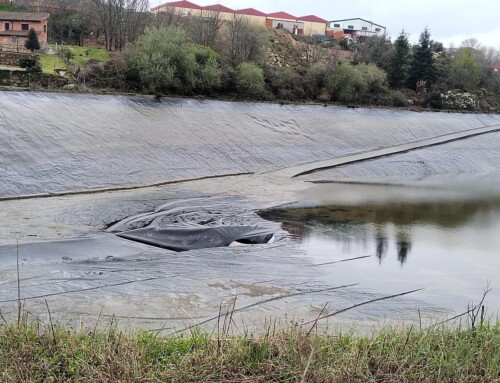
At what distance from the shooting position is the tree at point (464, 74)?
41.3 m

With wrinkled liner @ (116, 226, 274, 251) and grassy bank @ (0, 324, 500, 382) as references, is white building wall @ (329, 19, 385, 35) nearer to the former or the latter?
wrinkled liner @ (116, 226, 274, 251)

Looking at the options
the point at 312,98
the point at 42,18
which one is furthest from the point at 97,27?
the point at 312,98

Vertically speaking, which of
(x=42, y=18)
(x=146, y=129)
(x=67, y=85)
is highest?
(x=42, y=18)

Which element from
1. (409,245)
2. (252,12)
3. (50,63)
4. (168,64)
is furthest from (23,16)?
(252,12)

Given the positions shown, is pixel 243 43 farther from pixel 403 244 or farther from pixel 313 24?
pixel 313 24

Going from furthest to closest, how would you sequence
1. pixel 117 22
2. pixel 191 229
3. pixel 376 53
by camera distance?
pixel 376 53
pixel 117 22
pixel 191 229

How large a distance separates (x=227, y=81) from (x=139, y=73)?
509 cm

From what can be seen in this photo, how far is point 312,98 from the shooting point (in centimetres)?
3109

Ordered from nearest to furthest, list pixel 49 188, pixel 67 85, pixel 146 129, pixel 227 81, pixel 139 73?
pixel 49 188 < pixel 146 129 < pixel 67 85 < pixel 139 73 < pixel 227 81

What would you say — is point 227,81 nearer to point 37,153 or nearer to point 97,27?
point 97,27

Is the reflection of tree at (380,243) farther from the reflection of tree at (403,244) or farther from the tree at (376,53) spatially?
the tree at (376,53)

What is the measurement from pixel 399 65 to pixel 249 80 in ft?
53.2

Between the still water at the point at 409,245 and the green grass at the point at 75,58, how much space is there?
601 inches

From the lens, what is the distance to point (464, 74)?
41500mm
